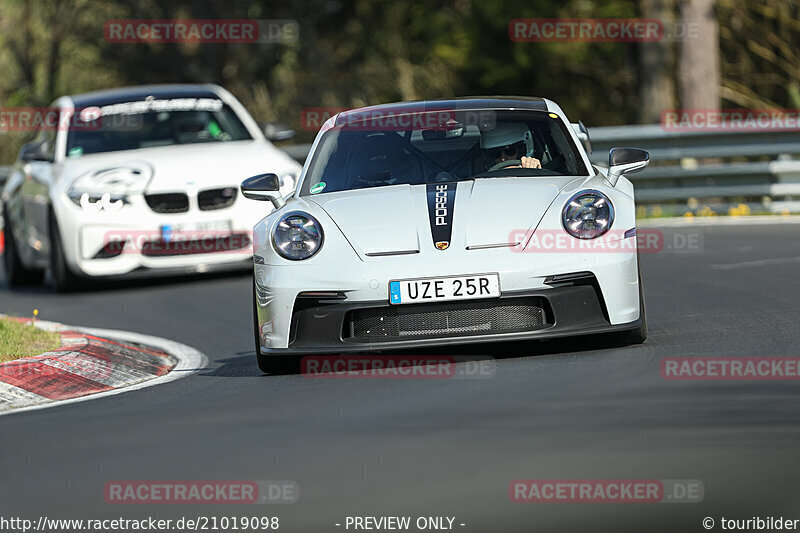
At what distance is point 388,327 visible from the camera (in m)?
7.07

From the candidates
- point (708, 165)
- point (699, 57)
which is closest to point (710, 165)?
point (708, 165)

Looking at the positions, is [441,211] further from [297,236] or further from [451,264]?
[297,236]

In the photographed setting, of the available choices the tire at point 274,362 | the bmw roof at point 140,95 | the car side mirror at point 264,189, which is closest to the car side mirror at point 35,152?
the bmw roof at point 140,95

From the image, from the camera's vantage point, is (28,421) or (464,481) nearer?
(464,481)

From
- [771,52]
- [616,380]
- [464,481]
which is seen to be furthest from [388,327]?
[771,52]

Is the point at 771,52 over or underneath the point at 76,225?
over

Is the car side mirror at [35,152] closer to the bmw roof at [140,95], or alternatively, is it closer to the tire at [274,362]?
the bmw roof at [140,95]

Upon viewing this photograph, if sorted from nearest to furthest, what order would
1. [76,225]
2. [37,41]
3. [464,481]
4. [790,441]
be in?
1. [464,481]
2. [790,441]
3. [76,225]
4. [37,41]

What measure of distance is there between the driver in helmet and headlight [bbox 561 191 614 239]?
2.43 ft

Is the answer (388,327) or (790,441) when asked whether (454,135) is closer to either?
(388,327)

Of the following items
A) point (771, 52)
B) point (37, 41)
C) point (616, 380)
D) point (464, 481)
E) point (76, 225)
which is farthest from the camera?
point (37, 41)

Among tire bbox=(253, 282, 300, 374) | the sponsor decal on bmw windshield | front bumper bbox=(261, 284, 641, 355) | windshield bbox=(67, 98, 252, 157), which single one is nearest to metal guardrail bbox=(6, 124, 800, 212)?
windshield bbox=(67, 98, 252, 157)

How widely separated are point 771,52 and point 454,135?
719 inches

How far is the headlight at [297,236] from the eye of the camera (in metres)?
7.30
